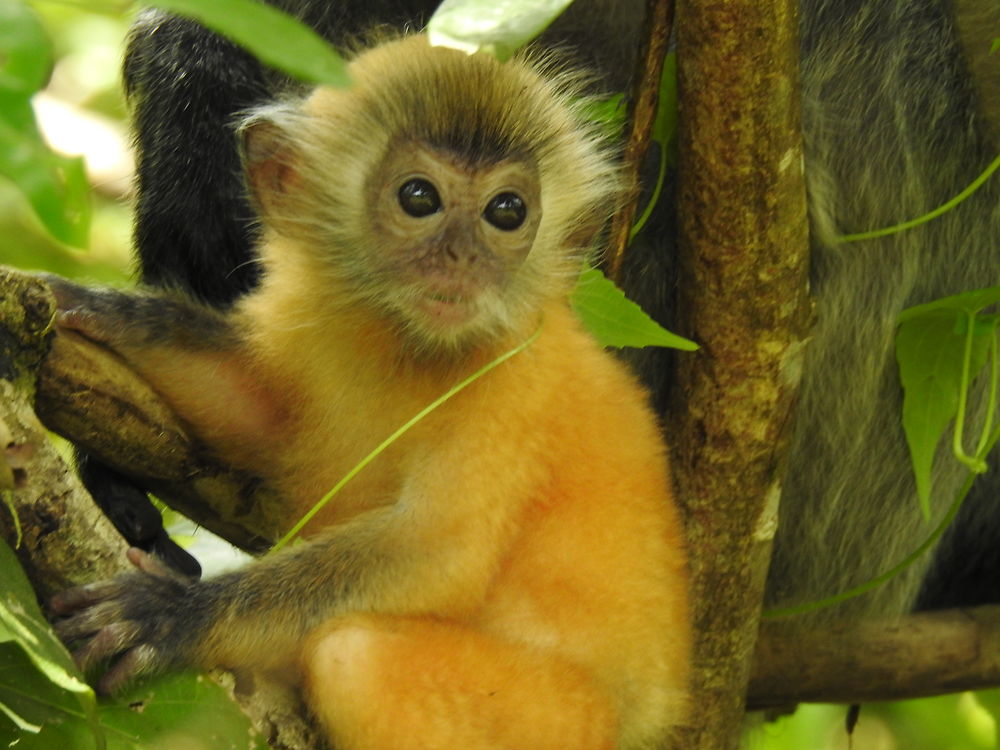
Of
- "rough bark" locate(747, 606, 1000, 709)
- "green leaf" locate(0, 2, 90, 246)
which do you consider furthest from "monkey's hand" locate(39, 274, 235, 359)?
"rough bark" locate(747, 606, 1000, 709)

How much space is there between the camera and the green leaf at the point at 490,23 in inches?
45.8

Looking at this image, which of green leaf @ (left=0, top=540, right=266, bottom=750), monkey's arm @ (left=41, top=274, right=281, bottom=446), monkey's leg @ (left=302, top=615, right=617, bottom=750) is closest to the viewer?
Answer: green leaf @ (left=0, top=540, right=266, bottom=750)

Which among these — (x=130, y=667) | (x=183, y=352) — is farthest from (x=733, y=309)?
(x=130, y=667)

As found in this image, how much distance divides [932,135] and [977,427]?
0.61 metres

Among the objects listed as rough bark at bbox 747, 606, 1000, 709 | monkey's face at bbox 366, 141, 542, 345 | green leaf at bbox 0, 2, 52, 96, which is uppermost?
green leaf at bbox 0, 2, 52, 96

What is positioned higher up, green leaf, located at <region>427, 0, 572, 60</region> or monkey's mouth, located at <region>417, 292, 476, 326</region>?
green leaf, located at <region>427, 0, 572, 60</region>

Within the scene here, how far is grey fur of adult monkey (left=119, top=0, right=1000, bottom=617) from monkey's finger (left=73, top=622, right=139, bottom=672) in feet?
3.68

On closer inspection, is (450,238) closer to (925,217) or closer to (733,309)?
(733,309)

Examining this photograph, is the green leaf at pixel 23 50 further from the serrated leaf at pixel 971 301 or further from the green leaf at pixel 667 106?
the serrated leaf at pixel 971 301

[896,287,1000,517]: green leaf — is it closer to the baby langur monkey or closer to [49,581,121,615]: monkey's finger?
the baby langur monkey

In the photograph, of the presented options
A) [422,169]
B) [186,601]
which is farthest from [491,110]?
[186,601]

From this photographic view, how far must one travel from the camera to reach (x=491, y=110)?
2160mm

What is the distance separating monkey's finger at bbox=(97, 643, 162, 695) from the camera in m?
1.71

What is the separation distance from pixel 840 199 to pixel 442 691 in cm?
130
